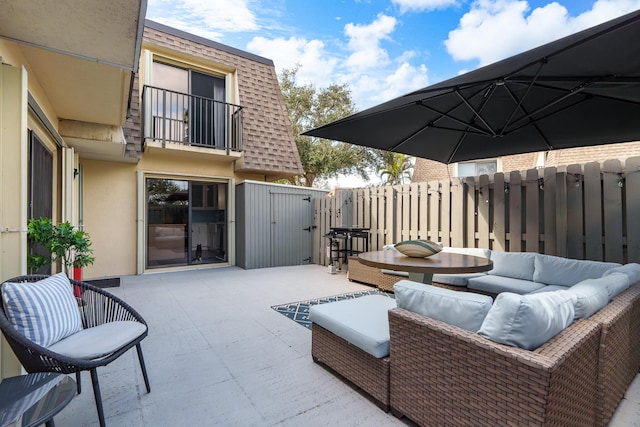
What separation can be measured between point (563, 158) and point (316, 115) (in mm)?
10062

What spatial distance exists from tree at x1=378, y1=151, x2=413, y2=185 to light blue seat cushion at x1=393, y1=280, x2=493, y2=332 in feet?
48.0

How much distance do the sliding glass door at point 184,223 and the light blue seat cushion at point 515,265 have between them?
6.09 meters

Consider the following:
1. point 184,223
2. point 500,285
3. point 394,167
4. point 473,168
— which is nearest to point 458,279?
point 500,285

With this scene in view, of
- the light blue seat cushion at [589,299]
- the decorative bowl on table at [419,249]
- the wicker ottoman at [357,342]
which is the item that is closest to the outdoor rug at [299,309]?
the wicker ottoman at [357,342]

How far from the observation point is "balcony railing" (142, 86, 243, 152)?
6.61 meters

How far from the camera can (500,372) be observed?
139 centimetres

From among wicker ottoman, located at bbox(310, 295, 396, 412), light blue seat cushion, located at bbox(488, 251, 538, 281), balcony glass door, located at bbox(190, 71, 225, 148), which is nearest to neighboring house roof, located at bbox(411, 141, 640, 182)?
light blue seat cushion, located at bbox(488, 251, 538, 281)

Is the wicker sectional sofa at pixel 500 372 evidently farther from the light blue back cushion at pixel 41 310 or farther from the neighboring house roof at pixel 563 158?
the neighboring house roof at pixel 563 158

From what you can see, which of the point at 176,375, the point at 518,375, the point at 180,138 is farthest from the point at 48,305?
the point at 180,138

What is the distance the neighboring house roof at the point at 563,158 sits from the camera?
7.33 m

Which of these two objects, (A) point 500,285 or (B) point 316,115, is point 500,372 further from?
(B) point 316,115

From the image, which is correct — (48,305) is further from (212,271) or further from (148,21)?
(148,21)

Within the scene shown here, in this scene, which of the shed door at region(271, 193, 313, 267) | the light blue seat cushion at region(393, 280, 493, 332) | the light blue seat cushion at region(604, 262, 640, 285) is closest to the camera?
the light blue seat cushion at region(393, 280, 493, 332)

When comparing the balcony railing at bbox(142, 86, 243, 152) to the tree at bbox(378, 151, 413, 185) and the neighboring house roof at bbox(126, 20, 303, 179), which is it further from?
the tree at bbox(378, 151, 413, 185)
